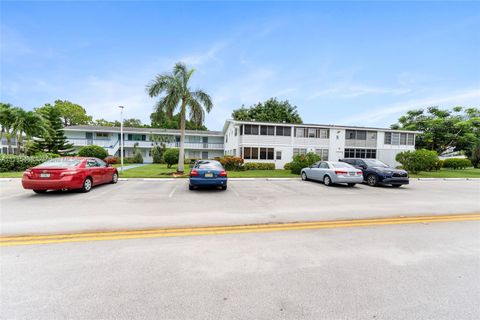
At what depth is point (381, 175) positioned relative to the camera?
466 inches

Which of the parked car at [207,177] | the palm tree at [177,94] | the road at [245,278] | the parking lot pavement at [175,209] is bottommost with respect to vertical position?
the parking lot pavement at [175,209]

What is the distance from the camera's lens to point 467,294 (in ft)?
8.39

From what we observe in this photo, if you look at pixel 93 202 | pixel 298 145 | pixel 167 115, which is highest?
pixel 167 115

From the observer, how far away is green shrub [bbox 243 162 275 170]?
22.1 m

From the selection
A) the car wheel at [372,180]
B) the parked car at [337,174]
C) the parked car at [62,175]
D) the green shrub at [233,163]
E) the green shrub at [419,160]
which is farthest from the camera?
the green shrub at [233,163]

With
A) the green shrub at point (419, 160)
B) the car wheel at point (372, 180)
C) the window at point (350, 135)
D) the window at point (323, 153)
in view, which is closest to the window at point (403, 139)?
the window at point (350, 135)

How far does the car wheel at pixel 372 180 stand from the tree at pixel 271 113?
26.9 meters

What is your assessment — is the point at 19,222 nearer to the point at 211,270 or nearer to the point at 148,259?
the point at 148,259

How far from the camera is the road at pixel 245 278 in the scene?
7.38ft

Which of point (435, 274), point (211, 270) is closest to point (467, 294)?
point (435, 274)

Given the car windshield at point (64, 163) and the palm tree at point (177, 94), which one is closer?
the car windshield at point (64, 163)

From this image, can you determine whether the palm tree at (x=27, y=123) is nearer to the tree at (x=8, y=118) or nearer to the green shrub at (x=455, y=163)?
the tree at (x=8, y=118)

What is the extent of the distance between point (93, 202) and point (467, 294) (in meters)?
8.65

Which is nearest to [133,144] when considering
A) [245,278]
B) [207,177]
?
[207,177]
